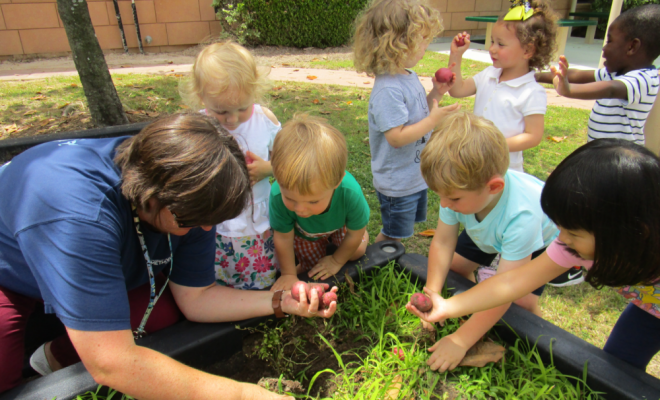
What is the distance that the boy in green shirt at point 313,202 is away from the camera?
1.68 m

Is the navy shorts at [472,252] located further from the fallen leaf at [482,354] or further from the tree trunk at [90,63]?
the tree trunk at [90,63]

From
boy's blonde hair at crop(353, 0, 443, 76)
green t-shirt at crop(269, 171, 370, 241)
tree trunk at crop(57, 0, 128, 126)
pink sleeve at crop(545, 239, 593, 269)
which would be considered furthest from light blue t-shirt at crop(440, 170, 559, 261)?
tree trunk at crop(57, 0, 128, 126)

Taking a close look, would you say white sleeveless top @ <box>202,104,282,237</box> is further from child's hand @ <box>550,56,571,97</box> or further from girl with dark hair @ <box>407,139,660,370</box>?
child's hand @ <box>550,56,571,97</box>

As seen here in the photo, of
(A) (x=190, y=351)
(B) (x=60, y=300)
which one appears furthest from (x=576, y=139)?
(B) (x=60, y=300)

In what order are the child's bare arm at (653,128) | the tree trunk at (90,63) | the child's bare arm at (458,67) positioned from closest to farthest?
1. the child's bare arm at (458,67)
2. the child's bare arm at (653,128)
3. the tree trunk at (90,63)

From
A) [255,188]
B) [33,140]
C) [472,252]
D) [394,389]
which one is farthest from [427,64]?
[394,389]

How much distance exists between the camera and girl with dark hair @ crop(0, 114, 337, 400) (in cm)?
115

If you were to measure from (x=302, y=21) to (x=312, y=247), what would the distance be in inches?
354

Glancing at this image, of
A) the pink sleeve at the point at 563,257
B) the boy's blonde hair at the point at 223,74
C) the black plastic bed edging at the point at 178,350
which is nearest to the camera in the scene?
the black plastic bed edging at the point at 178,350

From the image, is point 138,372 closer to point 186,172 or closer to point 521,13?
point 186,172

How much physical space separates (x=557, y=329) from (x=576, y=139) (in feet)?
12.7

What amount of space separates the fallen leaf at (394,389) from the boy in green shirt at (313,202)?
→ 0.58 meters

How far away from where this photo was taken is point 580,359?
148 centimetres

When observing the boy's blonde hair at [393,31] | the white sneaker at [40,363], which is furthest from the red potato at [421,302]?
the white sneaker at [40,363]
